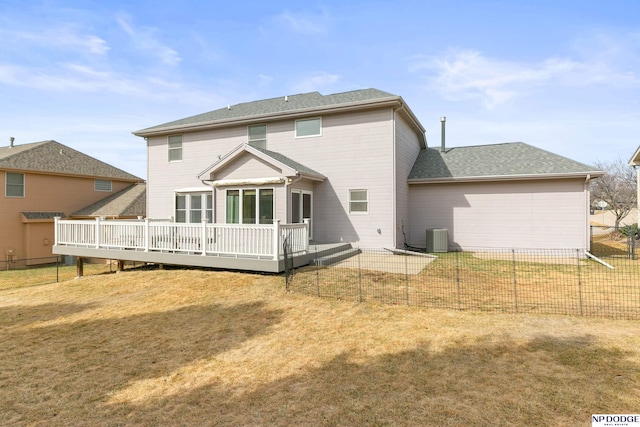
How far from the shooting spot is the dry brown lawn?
141 inches

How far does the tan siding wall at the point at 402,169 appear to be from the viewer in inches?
542

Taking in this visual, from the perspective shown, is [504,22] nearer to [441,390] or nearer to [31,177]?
[441,390]

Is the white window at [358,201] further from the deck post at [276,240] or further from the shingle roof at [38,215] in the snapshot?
the shingle roof at [38,215]

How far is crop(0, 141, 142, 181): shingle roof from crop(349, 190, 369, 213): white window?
22.0m

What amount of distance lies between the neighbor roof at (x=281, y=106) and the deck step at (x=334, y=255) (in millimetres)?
5800

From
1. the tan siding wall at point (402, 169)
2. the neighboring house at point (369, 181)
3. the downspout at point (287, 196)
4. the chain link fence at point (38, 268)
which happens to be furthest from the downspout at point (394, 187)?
the chain link fence at point (38, 268)

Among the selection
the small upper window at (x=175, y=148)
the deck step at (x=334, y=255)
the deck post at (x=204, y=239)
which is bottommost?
the deck step at (x=334, y=255)

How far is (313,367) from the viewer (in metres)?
4.67

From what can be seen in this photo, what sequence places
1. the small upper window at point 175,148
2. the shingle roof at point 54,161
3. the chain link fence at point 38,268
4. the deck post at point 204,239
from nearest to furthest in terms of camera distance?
the deck post at point 204,239 < the chain link fence at point 38,268 < the small upper window at point 175,148 < the shingle roof at point 54,161

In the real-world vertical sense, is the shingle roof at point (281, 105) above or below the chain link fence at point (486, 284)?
above

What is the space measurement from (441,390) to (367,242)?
32.0 feet

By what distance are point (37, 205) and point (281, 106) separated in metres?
19.0

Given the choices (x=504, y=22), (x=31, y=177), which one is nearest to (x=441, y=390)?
(x=504, y=22)

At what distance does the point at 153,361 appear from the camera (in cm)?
521
